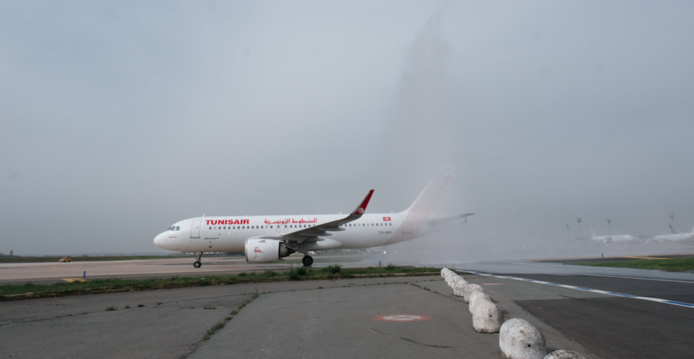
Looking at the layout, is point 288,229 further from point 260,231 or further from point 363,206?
point 363,206

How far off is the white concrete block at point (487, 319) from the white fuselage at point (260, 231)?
2249 centimetres

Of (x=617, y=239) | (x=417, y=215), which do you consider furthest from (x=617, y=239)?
(x=417, y=215)

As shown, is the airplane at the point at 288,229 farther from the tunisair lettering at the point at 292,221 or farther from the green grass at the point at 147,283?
the green grass at the point at 147,283

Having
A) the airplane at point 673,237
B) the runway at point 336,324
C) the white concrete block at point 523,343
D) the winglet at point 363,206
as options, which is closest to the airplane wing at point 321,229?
the winglet at point 363,206

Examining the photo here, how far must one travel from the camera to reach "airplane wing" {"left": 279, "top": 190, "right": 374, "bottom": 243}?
81.7ft

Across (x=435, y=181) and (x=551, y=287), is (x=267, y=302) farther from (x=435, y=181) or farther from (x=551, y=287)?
(x=435, y=181)

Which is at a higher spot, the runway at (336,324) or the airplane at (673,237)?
the runway at (336,324)

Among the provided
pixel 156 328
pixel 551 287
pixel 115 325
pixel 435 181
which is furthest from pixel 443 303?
pixel 435 181

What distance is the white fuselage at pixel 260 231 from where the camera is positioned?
29.4 m

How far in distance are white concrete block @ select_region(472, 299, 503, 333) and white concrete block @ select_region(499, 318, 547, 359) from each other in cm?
171

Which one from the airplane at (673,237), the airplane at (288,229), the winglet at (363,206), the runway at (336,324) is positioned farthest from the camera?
the airplane at (673,237)

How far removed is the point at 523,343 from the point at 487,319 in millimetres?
1996

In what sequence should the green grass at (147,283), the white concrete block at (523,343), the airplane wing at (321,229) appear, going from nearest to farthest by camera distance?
the white concrete block at (523,343) → the green grass at (147,283) → the airplane wing at (321,229)

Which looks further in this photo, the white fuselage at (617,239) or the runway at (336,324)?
the white fuselage at (617,239)
